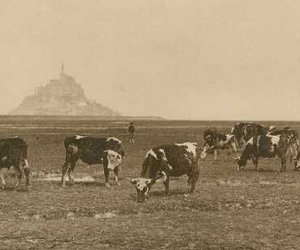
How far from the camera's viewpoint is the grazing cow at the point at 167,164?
61.4 ft

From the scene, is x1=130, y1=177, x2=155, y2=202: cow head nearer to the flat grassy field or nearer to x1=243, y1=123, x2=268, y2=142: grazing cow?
the flat grassy field

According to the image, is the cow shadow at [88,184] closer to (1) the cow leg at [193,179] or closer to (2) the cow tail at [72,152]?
(2) the cow tail at [72,152]

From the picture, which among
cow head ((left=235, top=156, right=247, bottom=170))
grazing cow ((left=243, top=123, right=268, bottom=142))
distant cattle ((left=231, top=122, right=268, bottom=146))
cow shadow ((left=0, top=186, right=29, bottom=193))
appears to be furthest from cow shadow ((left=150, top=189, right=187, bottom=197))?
grazing cow ((left=243, top=123, right=268, bottom=142))

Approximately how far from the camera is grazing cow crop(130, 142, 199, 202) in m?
18.7

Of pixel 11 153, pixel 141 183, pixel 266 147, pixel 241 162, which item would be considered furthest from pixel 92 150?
pixel 266 147

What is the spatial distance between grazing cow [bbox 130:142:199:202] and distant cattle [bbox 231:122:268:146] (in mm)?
22021

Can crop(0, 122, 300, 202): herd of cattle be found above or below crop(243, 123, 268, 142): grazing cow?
below

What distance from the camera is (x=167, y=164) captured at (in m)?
19.1

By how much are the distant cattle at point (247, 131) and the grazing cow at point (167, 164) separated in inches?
867

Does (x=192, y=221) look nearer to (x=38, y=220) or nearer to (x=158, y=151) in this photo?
(x=38, y=220)

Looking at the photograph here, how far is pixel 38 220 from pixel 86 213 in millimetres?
1543

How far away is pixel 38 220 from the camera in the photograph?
14.6m

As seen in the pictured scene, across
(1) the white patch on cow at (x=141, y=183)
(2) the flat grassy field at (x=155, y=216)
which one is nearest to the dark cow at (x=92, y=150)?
(2) the flat grassy field at (x=155, y=216)

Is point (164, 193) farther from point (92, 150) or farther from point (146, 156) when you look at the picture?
point (92, 150)
